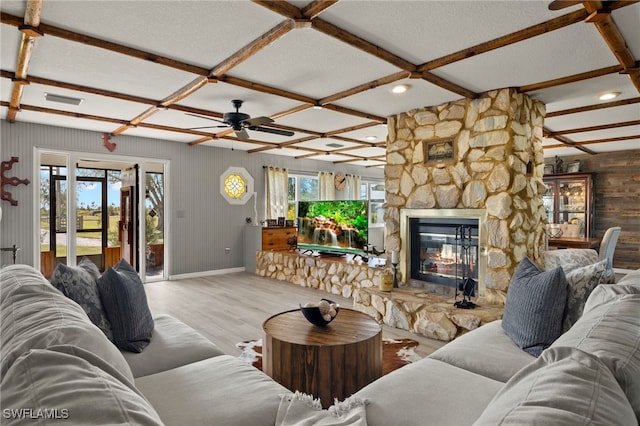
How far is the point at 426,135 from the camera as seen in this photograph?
14.4ft

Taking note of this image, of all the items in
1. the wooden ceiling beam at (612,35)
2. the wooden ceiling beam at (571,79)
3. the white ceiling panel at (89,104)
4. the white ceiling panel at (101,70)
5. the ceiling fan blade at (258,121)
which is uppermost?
the white ceiling panel at (101,70)

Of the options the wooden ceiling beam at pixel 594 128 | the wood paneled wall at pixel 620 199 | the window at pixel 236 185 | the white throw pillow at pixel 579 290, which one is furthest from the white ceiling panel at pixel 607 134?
the window at pixel 236 185

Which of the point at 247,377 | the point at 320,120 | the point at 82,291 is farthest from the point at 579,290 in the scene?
the point at 320,120

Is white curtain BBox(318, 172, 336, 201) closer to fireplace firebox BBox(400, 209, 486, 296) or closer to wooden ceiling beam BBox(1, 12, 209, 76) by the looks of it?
fireplace firebox BBox(400, 209, 486, 296)

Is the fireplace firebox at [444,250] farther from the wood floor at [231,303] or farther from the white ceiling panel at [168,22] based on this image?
the white ceiling panel at [168,22]

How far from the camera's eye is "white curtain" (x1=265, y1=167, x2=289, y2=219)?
777cm

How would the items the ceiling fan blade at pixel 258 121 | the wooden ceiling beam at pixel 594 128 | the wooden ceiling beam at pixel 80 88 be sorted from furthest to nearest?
the wooden ceiling beam at pixel 594 128
the ceiling fan blade at pixel 258 121
the wooden ceiling beam at pixel 80 88

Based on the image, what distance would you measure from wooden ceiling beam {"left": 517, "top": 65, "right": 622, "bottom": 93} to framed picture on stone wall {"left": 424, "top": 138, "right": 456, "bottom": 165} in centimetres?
86

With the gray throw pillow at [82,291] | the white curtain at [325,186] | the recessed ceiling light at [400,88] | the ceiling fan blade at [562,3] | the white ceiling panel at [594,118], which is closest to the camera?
the ceiling fan blade at [562,3]

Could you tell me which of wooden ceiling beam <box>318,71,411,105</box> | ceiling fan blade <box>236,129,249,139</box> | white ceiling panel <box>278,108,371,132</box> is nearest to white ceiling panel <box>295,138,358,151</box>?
white ceiling panel <box>278,108,371,132</box>

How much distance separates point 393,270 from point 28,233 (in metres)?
5.05

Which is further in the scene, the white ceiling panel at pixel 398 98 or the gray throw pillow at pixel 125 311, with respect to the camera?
the white ceiling panel at pixel 398 98

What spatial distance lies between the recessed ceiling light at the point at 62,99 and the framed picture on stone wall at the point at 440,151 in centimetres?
399

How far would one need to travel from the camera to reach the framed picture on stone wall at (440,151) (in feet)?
13.6
